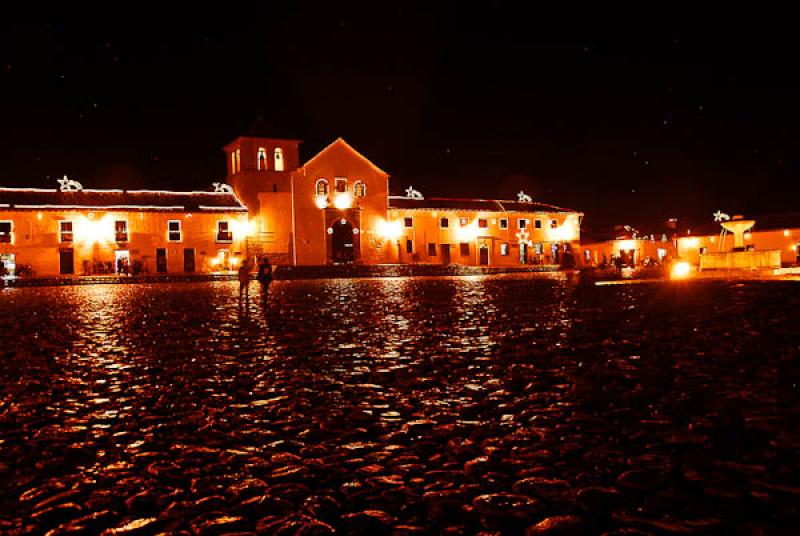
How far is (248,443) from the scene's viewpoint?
4266mm

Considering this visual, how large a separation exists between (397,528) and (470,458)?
3.39 feet

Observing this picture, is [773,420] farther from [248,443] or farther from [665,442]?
[248,443]

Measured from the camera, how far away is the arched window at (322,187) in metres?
50.2

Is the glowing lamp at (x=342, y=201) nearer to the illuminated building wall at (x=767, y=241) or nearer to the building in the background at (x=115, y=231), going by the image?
the building in the background at (x=115, y=231)

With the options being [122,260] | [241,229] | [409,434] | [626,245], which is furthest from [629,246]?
[409,434]

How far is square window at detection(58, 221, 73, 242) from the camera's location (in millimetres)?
44312

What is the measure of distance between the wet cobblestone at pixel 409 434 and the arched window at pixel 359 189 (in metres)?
42.3

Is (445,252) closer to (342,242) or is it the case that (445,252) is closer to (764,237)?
(342,242)

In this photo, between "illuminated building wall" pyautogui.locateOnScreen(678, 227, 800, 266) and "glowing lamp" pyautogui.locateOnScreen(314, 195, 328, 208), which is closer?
"glowing lamp" pyautogui.locateOnScreen(314, 195, 328, 208)

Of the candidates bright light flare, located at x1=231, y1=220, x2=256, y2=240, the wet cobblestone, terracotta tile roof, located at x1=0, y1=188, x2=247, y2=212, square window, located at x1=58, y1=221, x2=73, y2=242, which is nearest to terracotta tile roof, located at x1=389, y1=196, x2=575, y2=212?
bright light flare, located at x1=231, y1=220, x2=256, y2=240

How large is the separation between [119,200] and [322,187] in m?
14.7

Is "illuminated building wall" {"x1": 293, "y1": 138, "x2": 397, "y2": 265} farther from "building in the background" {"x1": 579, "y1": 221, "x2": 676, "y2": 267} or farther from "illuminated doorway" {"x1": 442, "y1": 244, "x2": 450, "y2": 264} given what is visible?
"building in the background" {"x1": 579, "y1": 221, "x2": 676, "y2": 267}

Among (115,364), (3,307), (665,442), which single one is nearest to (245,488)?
(665,442)

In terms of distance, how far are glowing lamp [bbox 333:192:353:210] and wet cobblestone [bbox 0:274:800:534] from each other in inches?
A: 1631
